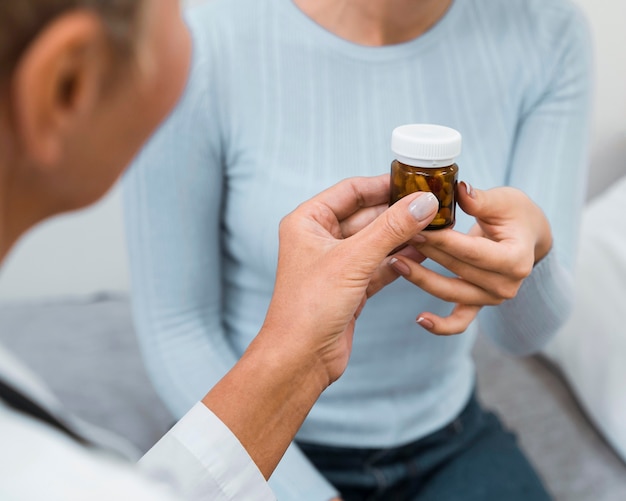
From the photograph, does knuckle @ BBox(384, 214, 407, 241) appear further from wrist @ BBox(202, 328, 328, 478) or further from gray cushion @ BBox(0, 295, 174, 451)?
gray cushion @ BBox(0, 295, 174, 451)

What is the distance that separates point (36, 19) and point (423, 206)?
280mm

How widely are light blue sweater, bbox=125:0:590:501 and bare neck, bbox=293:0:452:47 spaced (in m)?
0.01

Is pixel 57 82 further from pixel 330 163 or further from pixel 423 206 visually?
pixel 330 163

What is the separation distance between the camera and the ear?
0.31 metres

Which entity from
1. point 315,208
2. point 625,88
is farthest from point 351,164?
point 625,88

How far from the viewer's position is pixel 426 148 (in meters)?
0.49

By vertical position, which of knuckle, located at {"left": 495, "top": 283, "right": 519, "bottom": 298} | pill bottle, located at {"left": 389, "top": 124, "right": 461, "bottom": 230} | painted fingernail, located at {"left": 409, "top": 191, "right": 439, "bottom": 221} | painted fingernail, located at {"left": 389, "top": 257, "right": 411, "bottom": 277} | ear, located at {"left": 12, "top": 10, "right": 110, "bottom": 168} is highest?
ear, located at {"left": 12, "top": 10, "right": 110, "bottom": 168}

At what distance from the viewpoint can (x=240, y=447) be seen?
0.52 m

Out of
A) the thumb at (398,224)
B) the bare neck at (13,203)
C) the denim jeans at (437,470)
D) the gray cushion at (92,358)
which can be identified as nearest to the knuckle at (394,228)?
the thumb at (398,224)

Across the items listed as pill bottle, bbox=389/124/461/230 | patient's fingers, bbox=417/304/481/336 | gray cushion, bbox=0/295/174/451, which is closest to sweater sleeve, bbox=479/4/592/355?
patient's fingers, bbox=417/304/481/336

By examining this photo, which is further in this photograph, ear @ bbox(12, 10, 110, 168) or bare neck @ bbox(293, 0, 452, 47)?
bare neck @ bbox(293, 0, 452, 47)

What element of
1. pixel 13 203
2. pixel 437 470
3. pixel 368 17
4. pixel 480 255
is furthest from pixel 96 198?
pixel 437 470

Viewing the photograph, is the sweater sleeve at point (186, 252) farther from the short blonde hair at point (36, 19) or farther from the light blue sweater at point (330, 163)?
the short blonde hair at point (36, 19)

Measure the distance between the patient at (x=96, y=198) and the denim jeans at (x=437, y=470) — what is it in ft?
0.88
